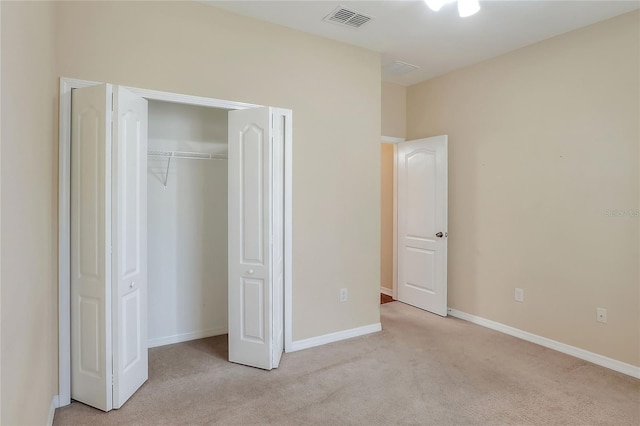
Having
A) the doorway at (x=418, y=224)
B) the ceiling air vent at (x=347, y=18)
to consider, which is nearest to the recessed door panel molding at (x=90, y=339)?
the ceiling air vent at (x=347, y=18)

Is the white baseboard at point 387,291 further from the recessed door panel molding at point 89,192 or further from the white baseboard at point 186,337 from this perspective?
the recessed door panel molding at point 89,192

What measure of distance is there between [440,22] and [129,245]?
10.0ft

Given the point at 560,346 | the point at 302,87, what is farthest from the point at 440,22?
the point at 560,346

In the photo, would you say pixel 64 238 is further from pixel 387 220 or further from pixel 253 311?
pixel 387 220

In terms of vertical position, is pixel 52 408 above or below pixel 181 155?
below

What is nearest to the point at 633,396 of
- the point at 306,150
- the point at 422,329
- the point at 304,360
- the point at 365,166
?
the point at 422,329

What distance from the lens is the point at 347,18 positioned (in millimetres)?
3018

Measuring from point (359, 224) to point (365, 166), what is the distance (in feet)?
1.97

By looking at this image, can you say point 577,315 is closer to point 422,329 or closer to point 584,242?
point 584,242

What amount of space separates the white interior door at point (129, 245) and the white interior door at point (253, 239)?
654 mm

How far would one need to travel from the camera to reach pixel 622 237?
289 centimetres

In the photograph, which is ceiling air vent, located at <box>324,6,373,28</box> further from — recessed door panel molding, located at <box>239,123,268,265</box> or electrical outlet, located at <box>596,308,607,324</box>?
electrical outlet, located at <box>596,308,607,324</box>

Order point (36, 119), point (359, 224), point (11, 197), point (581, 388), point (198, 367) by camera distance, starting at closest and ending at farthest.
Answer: point (11, 197) < point (36, 119) < point (581, 388) < point (198, 367) < point (359, 224)

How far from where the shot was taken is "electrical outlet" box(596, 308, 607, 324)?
2994 millimetres
